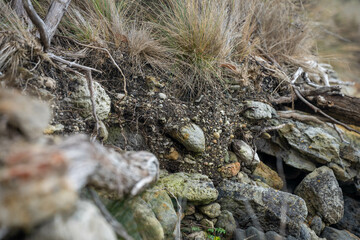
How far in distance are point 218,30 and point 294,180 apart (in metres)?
1.71

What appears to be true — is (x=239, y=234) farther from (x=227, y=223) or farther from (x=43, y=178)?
(x=43, y=178)

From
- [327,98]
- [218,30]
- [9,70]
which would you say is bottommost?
[9,70]

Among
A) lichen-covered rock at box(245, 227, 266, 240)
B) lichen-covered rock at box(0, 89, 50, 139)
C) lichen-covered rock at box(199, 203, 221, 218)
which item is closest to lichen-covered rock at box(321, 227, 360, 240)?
lichen-covered rock at box(245, 227, 266, 240)

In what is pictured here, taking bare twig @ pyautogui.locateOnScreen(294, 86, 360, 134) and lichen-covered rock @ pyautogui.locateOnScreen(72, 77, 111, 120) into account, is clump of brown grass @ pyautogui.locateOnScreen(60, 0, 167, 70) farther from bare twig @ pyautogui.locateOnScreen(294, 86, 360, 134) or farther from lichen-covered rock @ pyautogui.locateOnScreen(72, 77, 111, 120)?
bare twig @ pyautogui.locateOnScreen(294, 86, 360, 134)

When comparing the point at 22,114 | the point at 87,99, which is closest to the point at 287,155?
the point at 87,99

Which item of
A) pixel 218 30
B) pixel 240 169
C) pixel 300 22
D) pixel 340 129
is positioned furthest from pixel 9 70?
pixel 300 22

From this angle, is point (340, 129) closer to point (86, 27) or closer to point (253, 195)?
point (253, 195)

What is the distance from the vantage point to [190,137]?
207cm

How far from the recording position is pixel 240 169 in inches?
95.2

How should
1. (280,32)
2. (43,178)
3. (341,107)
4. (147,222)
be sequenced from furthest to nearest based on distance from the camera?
(280,32)
(341,107)
(147,222)
(43,178)

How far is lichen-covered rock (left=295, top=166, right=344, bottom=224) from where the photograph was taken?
2.37m

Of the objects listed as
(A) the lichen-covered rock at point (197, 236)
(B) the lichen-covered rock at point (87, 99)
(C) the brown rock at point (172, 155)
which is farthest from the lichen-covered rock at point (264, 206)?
(B) the lichen-covered rock at point (87, 99)

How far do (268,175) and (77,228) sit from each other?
2.24m

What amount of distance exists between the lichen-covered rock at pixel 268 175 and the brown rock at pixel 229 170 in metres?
0.31
